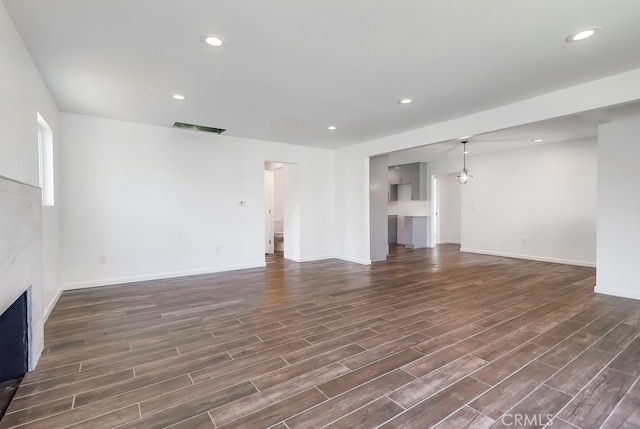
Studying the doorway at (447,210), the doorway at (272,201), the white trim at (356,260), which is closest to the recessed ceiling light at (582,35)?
the white trim at (356,260)

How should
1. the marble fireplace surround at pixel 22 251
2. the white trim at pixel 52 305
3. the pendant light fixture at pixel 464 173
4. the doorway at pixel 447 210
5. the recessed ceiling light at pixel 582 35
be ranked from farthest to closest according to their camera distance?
the doorway at pixel 447 210, the pendant light fixture at pixel 464 173, the white trim at pixel 52 305, the recessed ceiling light at pixel 582 35, the marble fireplace surround at pixel 22 251

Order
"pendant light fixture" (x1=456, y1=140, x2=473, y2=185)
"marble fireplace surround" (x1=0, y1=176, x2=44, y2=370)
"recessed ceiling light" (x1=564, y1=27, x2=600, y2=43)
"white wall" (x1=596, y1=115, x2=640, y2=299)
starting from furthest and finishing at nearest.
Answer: "pendant light fixture" (x1=456, y1=140, x2=473, y2=185) → "white wall" (x1=596, y1=115, x2=640, y2=299) → "recessed ceiling light" (x1=564, y1=27, x2=600, y2=43) → "marble fireplace surround" (x1=0, y1=176, x2=44, y2=370)

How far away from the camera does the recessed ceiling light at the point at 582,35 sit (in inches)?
87.6

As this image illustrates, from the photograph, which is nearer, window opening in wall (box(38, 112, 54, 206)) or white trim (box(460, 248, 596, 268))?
window opening in wall (box(38, 112, 54, 206))

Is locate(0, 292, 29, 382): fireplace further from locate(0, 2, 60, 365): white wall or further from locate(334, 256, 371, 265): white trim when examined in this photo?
locate(334, 256, 371, 265): white trim

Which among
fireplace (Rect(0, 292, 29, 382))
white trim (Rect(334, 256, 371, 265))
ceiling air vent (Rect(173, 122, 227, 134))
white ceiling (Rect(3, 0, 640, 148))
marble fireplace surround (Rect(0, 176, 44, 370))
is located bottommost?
white trim (Rect(334, 256, 371, 265))

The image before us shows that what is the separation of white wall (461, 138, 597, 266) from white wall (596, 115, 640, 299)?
2313 millimetres

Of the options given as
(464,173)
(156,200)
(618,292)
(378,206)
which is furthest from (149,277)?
(464,173)

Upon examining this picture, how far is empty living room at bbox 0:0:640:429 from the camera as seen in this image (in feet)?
6.16

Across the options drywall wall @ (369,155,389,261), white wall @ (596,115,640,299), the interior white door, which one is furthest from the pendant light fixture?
the interior white door

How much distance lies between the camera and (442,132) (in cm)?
457

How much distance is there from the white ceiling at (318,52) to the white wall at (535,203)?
3.71 metres

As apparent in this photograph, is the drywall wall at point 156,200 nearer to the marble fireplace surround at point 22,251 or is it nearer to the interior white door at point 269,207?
the interior white door at point 269,207

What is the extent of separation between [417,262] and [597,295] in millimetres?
2970
